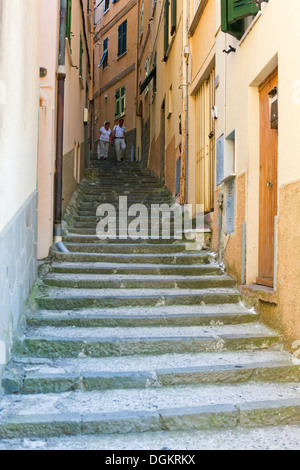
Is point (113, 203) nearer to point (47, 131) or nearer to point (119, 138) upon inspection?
point (47, 131)

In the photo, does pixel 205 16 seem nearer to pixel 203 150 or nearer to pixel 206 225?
pixel 203 150

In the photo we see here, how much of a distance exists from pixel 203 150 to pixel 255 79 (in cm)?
297

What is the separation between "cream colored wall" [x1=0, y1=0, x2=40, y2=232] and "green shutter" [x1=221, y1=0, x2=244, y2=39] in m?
2.07

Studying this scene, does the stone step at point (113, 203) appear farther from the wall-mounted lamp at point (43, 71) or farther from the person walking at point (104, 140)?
the person walking at point (104, 140)

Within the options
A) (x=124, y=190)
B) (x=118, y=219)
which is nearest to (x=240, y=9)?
(x=118, y=219)

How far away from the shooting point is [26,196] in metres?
4.59

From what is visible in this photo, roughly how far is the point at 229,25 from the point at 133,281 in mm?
3141

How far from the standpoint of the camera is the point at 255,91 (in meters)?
5.35

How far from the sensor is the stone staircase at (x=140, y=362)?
3.11m

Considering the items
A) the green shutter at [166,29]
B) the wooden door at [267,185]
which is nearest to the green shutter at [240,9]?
the wooden door at [267,185]

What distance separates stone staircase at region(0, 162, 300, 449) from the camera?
10.2ft

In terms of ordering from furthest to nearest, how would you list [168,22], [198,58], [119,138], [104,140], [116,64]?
[116,64] < [119,138] < [104,140] < [168,22] < [198,58]
